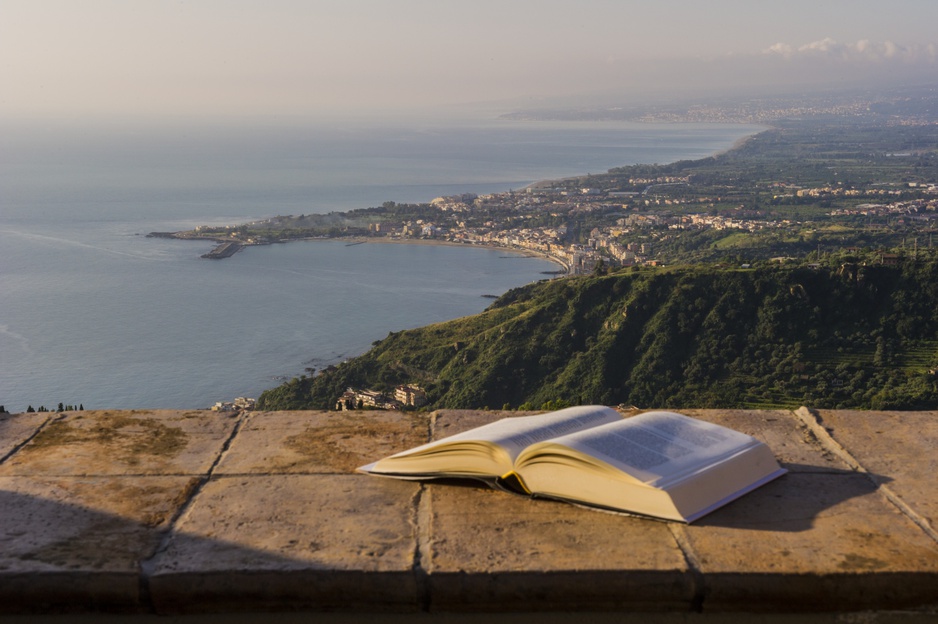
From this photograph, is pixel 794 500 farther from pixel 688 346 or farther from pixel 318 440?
pixel 688 346

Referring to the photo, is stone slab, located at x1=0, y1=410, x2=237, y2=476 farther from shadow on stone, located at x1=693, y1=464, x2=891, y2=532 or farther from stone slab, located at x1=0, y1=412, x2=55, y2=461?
shadow on stone, located at x1=693, y1=464, x2=891, y2=532

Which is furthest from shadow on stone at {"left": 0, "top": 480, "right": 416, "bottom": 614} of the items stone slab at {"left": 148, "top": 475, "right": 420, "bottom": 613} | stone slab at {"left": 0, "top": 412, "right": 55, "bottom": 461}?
stone slab at {"left": 0, "top": 412, "right": 55, "bottom": 461}

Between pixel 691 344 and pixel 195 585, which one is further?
pixel 691 344

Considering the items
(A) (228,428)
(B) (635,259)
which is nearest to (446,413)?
(A) (228,428)

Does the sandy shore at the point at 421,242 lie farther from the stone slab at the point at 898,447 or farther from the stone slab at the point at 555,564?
the stone slab at the point at 555,564

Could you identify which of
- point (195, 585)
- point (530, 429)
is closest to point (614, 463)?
point (530, 429)

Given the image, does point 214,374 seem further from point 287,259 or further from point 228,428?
point 228,428

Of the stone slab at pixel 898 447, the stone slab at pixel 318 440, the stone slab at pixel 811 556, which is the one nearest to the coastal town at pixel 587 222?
the stone slab at pixel 898 447
